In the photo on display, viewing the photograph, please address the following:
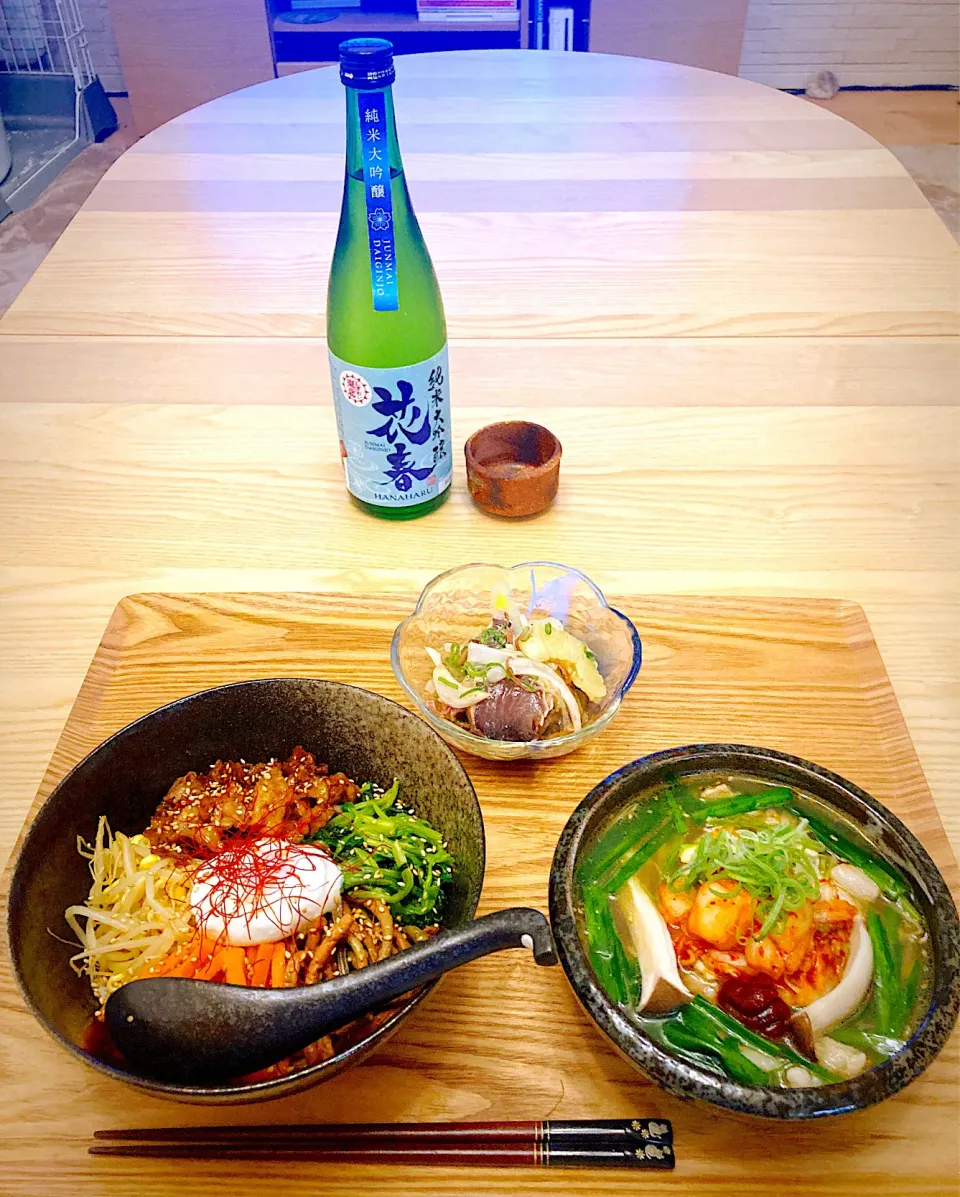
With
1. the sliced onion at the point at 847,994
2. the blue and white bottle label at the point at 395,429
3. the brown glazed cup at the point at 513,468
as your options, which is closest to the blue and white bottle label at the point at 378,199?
the blue and white bottle label at the point at 395,429

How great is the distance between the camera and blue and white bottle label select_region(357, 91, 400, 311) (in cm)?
109

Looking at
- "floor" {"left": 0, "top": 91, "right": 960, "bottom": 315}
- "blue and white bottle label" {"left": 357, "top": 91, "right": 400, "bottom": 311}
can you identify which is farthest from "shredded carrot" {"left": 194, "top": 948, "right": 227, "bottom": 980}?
"floor" {"left": 0, "top": 91, "right": 960, "bottom": 315}

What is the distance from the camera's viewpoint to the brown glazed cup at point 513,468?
1.36 metres

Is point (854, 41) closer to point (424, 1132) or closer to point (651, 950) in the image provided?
point (651, 950)

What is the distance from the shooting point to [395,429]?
4.13 ft

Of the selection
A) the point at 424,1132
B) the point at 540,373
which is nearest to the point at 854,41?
the point at 540,373

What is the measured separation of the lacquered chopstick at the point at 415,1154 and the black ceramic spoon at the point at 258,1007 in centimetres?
8

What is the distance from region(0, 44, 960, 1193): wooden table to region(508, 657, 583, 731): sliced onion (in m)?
0.27

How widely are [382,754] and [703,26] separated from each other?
4.69m

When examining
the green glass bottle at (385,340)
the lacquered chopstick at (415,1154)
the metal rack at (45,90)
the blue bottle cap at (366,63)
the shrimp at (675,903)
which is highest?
the blue bottle cap at (366,63)

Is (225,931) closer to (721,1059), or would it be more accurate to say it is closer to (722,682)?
(721,1059)

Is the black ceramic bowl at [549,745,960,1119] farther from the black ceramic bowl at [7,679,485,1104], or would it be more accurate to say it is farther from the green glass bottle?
the green glass bottle

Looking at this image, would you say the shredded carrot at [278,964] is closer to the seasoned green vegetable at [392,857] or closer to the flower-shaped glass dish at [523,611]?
the seasoned green vegetable at [392,857]

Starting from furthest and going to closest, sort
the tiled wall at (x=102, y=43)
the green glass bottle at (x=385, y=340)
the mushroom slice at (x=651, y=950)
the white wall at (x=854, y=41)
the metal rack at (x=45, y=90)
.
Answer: the white wall at (x=854, y=41), the tiled wall at (x=102, y=43), the metal rack at (x=45, y=90), the green glass bottle at (x=385, y=340), the mushroom slice at (x=651, y=950)
